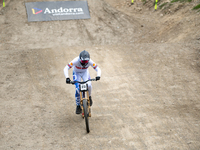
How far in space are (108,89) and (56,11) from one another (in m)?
13.1

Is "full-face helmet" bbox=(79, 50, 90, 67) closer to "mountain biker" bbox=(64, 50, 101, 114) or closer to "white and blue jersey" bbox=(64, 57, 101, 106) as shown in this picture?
"mountain biker" bbox=(64, 50, 101, 114)

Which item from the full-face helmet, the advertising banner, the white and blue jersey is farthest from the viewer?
the advertising banner

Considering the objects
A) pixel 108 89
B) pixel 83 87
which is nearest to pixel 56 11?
pixel 108 89

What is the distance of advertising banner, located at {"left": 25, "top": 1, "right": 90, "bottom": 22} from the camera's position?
763 inches

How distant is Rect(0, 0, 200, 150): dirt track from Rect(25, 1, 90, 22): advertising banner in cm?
91

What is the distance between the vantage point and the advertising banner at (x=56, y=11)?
19.4 meters

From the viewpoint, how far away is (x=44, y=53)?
13039mm

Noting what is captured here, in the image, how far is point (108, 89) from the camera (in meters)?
9.84

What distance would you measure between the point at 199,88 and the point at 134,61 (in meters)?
4.03

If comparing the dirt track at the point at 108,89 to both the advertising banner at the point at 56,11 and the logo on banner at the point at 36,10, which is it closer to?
the advertising banner at the point at 56,11

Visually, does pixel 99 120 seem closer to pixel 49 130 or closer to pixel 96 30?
pixel 49 130

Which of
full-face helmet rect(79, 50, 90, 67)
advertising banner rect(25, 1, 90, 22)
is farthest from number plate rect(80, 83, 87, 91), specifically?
advertising banner rect(25, 1, 90, 22)

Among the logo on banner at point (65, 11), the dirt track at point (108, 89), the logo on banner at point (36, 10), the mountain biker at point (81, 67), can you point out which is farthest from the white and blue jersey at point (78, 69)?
the logo on banner at point (36, 10)

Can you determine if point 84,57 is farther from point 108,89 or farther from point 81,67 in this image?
point 108,89
